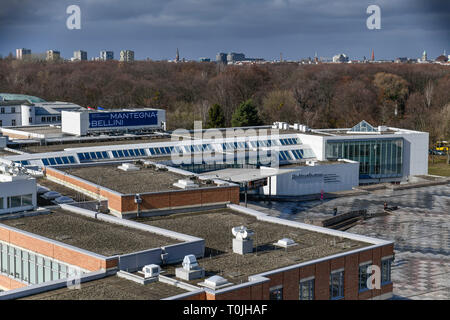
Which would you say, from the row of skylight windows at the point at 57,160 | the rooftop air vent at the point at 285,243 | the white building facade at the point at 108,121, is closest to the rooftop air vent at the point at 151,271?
the rooftop air vent at the point at 285,243

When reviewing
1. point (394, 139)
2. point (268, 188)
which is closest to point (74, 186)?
point (268, 188)

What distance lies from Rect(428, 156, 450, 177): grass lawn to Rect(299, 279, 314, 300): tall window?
56868 millimetres

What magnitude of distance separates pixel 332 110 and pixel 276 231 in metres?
81.2

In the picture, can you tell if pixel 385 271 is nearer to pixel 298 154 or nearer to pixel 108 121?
pixel 298 154

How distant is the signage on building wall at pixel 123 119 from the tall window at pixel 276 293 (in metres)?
41.9

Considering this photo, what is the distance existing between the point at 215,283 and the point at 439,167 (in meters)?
66.4

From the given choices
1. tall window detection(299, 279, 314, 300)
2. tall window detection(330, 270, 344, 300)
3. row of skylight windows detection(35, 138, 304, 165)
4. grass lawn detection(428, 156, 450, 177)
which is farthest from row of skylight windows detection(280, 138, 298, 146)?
tall window detection(299, 279, 314, 300)

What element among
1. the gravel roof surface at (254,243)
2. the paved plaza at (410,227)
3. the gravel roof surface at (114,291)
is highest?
the gravel roof surface at (254,243)

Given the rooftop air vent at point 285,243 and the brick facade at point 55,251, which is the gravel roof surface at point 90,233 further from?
the rooftop air vent at point 285,243

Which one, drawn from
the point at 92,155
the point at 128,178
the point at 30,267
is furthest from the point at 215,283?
the point at 92,155

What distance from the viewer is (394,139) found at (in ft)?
222

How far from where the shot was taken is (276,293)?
72.8ft

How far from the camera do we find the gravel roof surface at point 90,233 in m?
25.0
